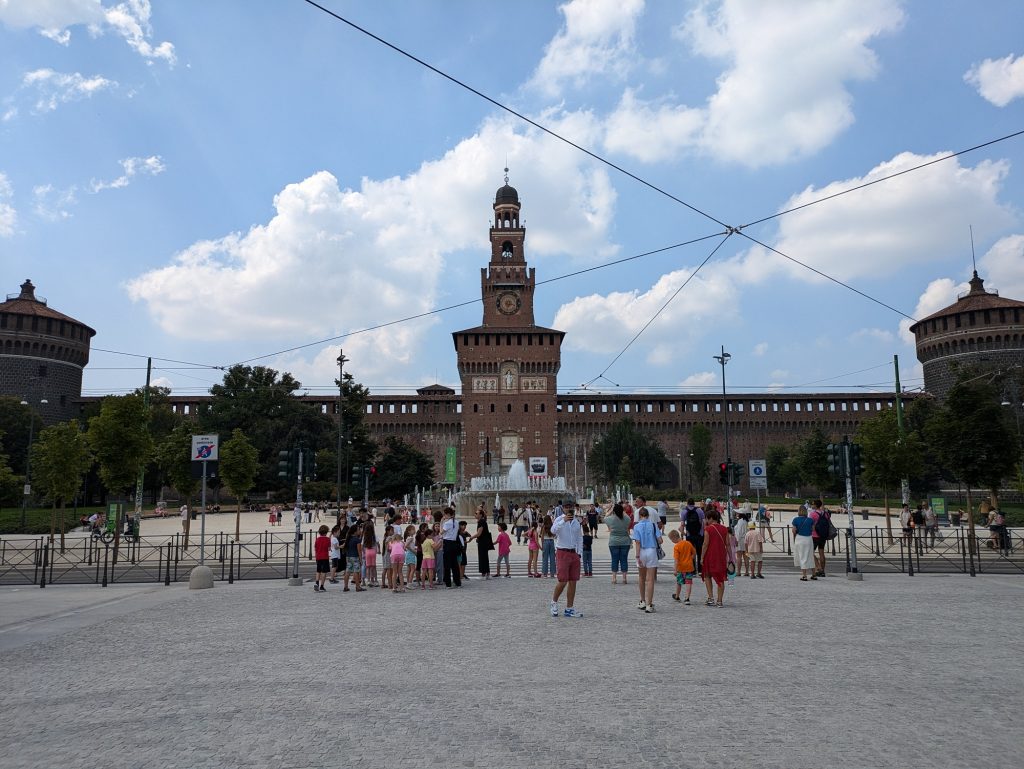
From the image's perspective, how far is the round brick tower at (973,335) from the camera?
234 ft

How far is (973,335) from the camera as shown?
7281 cm

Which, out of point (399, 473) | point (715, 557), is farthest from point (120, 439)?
point (399, 473)

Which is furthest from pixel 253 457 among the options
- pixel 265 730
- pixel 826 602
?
pixel 265 730

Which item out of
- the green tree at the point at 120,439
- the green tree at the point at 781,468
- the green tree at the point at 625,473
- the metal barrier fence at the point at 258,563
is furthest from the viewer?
the green tree at the point at 625,473

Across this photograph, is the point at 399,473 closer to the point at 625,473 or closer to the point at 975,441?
the point at 625,473

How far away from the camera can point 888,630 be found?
9.73 metres

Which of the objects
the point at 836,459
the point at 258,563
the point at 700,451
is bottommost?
the point at 258,563

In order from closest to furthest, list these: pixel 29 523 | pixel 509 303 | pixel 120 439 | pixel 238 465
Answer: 1. pixel 120 439
2. pixel 238 465
3. pixel 29 523
4. pixel 509 303

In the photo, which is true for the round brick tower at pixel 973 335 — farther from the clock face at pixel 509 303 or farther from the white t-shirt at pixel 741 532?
the white t-shirt at pixel 741 532

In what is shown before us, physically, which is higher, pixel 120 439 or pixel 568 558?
pixel 120 439

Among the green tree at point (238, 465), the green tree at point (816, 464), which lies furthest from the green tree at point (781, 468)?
the green tree at point (238, 465)

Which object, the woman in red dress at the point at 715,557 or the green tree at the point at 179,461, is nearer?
the woman in red dress at the point at 715,557

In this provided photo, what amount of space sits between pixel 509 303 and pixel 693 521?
2795 inches

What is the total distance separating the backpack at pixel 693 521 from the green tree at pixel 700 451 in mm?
68205
